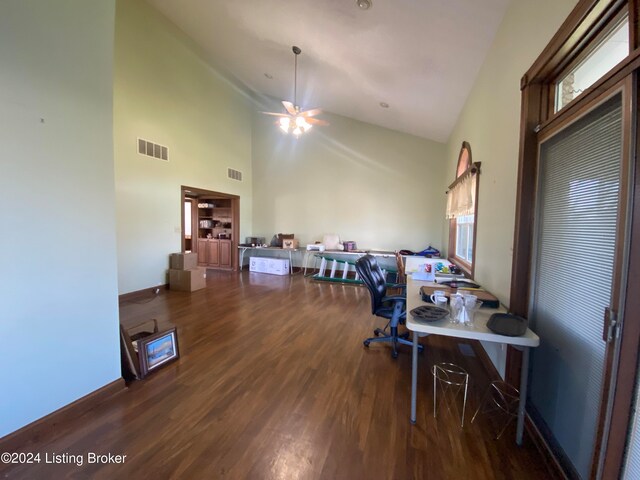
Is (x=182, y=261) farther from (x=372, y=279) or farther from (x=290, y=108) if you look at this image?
(x=372, y=279)

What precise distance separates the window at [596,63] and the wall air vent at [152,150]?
17.8ft

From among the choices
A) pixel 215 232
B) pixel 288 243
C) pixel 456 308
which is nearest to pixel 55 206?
pixel 456 308

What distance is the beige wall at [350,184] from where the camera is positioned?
6.11 m

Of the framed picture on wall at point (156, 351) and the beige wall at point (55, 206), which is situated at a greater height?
the beige wall at point (55, 206)

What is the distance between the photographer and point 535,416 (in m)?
1.70

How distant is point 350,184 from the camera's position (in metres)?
6.62

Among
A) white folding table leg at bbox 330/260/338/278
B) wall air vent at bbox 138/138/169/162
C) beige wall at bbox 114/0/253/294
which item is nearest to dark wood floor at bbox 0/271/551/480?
beige wall at bbox 114/0/253/294

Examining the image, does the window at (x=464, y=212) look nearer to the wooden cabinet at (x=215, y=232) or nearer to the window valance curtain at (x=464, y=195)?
Result: the window valance curtain at (x=464, y=195)

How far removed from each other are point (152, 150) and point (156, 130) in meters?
0.38

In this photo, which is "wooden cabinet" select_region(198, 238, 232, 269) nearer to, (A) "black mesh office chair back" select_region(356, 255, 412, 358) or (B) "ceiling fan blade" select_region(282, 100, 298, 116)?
(B) "ceiling fan blade" select_region(282, 100, 298, 116)

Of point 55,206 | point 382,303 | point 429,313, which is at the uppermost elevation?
point 55,206

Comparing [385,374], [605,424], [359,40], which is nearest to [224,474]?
[385,374]

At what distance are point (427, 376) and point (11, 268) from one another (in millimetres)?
2991

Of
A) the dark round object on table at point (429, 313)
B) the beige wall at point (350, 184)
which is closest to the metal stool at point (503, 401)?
the dark round object on table at point (429, 313)
